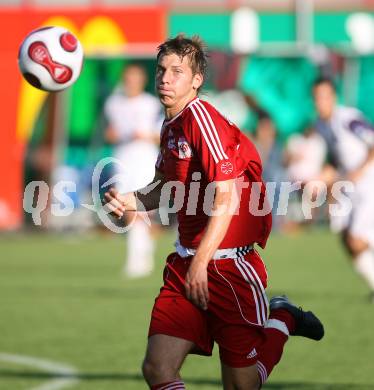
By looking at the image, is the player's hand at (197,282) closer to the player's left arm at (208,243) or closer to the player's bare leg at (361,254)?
the player's left arm at (208,243)

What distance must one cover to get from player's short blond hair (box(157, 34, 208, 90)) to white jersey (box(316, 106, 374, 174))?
5.47 meters

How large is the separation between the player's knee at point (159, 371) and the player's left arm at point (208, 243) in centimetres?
36

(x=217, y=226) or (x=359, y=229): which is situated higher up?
(x=217, y=226)

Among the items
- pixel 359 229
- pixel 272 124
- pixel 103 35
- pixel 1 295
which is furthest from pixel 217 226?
pixel 103 35

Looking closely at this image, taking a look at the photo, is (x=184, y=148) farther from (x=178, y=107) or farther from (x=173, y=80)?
(x=173, y=80)

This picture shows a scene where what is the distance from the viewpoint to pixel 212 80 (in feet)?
78.9

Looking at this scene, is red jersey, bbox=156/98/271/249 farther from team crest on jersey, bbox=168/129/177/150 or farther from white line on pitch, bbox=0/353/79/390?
white line on pitch, bbox=0/353/79/390

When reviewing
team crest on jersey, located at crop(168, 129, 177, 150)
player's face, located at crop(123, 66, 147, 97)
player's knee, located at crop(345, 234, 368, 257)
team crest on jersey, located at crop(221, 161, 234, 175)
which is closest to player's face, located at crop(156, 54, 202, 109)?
team crest on jersey, located at crop(168, 129, 177, 150)

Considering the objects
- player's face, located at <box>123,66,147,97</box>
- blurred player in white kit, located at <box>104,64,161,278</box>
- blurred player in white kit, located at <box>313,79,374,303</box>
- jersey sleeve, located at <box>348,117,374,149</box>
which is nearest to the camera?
jersey sleeve, located at <box>348,117,374,149</box>

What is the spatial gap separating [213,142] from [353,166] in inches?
Answer: 257

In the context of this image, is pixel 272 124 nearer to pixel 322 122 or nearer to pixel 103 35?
pixel 103 35

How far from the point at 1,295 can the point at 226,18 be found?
19222 millimetres

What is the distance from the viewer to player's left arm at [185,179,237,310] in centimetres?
547

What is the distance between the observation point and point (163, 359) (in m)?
5.67
